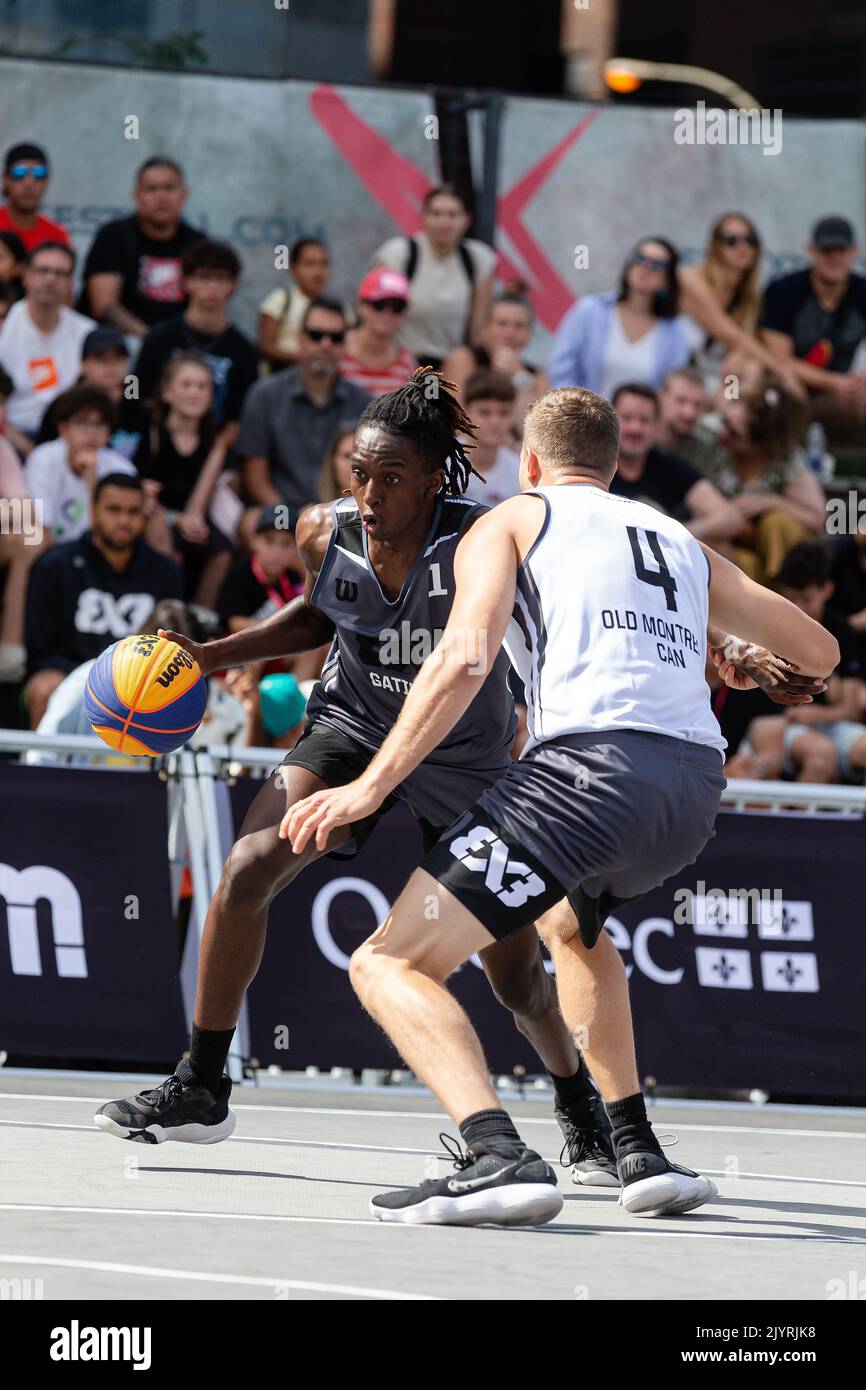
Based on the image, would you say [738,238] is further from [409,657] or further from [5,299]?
[409,657]

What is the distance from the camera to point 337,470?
10977 millimetres

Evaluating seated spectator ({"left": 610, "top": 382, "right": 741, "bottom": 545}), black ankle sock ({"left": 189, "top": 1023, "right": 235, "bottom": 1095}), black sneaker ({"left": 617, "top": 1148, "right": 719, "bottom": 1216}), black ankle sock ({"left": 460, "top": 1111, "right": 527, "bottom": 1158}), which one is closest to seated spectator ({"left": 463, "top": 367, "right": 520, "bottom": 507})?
seated spectator ({"left": 610, "top": 382, "right": 741, "bottom": 545})

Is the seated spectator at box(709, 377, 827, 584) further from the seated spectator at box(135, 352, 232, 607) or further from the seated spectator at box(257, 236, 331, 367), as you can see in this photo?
the seated spectator at box(135, 352, 232, 607)

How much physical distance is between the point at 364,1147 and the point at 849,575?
6.49 m

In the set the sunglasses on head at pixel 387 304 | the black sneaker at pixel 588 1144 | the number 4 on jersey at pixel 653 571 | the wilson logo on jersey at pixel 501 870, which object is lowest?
the black sneaker at pixel 588 1144

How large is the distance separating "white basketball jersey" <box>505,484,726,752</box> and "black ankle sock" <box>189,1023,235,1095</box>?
4.93ft

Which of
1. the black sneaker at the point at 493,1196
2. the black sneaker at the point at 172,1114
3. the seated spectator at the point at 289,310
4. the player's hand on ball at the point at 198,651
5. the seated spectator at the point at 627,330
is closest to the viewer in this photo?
the black sneaker at the point at 493,1196

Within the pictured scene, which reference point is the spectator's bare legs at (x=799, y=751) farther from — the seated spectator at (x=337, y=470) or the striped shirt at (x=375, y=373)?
the striped shirt at (x=375, y=373)

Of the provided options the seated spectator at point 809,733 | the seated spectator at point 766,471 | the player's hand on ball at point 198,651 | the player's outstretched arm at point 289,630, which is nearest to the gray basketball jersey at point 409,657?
the player's outstretched arm at point 289,630

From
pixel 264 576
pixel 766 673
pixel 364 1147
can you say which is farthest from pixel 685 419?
pixel 766 673

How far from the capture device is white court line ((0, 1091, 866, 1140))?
25.6ft

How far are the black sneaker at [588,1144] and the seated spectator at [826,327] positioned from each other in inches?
308

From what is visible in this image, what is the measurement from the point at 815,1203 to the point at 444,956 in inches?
67.7

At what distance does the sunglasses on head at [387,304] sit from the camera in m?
12.0
